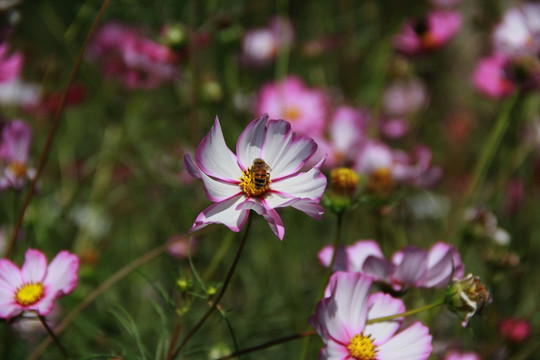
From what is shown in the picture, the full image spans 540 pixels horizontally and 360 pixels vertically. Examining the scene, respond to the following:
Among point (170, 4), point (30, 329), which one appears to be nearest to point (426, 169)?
point (170, 4)

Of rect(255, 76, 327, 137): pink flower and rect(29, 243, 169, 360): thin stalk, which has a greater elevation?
rect(255, 76, 327, 137): pink flower

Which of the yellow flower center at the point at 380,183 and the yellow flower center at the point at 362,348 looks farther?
the yellow flower center at the point at 380,183

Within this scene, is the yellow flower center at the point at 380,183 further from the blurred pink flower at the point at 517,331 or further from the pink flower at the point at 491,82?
the pink flower at the point at 491,82

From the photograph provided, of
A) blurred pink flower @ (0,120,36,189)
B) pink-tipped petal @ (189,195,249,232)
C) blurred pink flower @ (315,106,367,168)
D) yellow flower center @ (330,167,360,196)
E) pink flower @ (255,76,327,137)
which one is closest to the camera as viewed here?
pink-tipped petal @ (189,195,249,232)

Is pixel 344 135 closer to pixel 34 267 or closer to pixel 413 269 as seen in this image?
pixel 413 269

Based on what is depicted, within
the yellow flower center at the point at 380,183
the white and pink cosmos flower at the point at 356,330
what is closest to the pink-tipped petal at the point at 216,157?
the white and pink cosmos flower at the point at 356,330

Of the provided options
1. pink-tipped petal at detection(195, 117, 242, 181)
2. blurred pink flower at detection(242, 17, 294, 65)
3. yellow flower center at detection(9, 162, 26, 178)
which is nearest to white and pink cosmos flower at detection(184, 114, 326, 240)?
pink-tipped petal at detection(195, 117, 242, 181)

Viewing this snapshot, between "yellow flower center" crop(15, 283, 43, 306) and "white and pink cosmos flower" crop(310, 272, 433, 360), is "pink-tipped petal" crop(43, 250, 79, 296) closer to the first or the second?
"yellow flower center" crop(15, 283, 43, 306)
